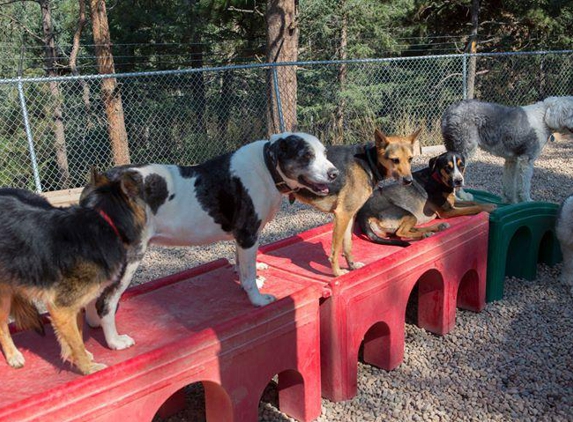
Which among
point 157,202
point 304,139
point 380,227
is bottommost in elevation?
point 380,227

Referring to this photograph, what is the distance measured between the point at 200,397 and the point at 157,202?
1.69 metres

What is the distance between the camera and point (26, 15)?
19.2m

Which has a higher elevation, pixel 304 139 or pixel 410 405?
pixel 304 139

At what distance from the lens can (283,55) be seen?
1060cm

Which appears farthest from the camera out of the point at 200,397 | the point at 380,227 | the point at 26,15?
the point at 26,15

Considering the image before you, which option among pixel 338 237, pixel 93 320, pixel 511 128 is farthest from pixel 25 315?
pixel 511 128

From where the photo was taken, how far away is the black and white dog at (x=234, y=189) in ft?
9.73

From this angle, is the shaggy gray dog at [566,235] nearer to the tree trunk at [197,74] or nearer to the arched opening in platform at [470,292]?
the arched opening in platform at [470,292]

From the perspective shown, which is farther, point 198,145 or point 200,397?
point 198,145

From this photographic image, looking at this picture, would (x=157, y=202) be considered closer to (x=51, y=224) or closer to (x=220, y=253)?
(x=51, y=224)

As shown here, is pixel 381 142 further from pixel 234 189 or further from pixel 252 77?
pixel 252 77

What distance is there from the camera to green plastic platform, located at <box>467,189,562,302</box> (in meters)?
4.94

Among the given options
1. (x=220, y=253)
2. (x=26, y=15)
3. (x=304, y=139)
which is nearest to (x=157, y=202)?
(x=304, y=139)

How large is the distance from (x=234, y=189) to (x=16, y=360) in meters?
1.49
